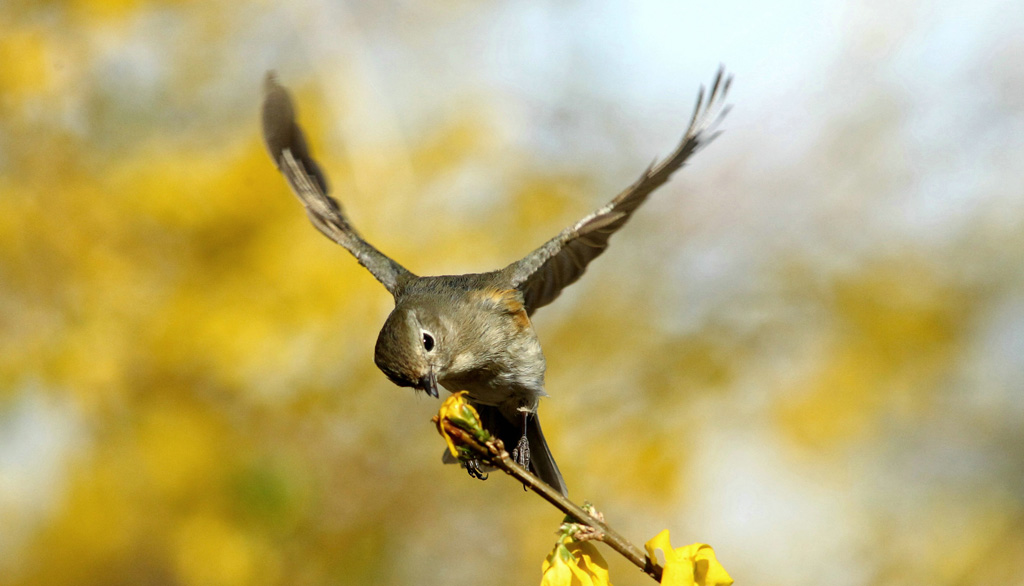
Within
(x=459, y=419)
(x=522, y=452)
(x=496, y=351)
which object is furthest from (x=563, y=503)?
(x=522, y=452)

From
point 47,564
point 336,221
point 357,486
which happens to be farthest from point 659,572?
point 47,564

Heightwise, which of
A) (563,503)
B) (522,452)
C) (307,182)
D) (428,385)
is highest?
(307,182)

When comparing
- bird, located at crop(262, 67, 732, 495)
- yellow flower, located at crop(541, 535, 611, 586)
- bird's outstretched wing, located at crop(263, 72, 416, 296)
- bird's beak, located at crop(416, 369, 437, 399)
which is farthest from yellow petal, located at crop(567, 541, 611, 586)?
bird's outstretched wing, located at crop(263, 72, 416, 296)

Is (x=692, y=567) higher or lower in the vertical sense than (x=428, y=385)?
lower

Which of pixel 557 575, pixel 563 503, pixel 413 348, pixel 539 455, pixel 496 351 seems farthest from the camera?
pixel 539 455

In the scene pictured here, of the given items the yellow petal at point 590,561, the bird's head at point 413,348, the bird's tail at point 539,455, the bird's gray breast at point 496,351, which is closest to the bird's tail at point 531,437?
the bird's tail at point 539,455

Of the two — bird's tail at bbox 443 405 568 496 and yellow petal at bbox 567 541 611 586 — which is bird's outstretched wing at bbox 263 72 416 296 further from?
yellow petal at bbox 567 541 611 586

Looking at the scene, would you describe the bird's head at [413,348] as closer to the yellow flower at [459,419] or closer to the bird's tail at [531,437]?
the bird's tail at [531,437]

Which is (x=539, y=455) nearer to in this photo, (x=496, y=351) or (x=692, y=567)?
(x=496, y=351)
